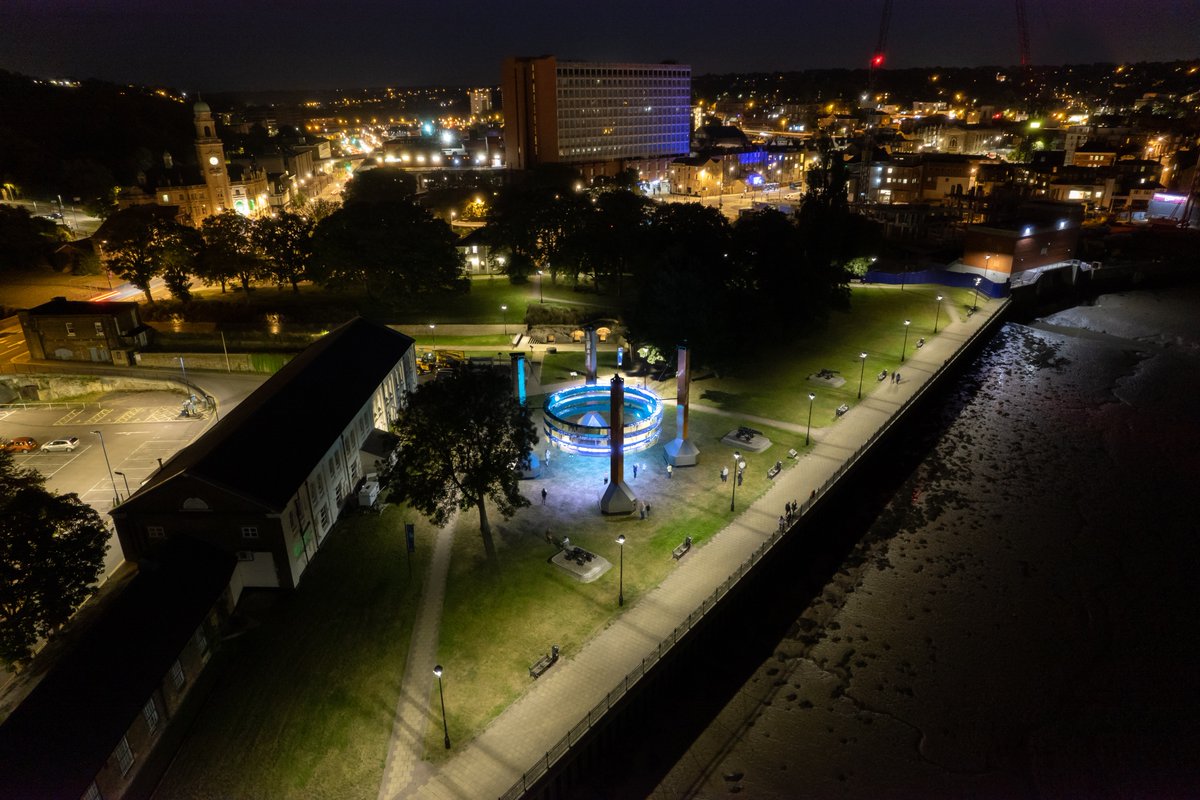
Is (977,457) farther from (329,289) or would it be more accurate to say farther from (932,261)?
(329,289)

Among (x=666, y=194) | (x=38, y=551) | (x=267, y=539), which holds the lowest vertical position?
(x=267, y=539)

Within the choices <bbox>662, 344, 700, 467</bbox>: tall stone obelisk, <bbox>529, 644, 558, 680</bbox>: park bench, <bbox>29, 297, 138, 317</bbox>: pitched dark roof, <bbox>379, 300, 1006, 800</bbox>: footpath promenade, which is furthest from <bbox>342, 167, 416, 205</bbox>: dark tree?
<bbox>529, 644, 558, 680</bbox>: park bench

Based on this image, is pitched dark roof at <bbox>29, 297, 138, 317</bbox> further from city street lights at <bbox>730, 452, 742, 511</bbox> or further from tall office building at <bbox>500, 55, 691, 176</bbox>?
tall office building at <bbox>500, 55, 691, 176</bbox>

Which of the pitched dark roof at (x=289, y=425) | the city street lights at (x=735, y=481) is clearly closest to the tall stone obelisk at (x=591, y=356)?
the pitched dark roof at (x=289, y=425)

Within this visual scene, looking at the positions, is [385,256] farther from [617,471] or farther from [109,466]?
[617,471]

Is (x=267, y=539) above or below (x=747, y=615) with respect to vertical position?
above

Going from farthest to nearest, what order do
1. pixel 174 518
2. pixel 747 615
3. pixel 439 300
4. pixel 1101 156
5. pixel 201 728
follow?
pixel 1101 156
pixel 439 300
pixel 747 615
pixel 174 518
pixel 201 728

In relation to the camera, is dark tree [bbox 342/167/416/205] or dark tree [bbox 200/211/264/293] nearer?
dark tree [bbox 200/211/264/293]

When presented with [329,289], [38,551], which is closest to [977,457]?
[38,551]
